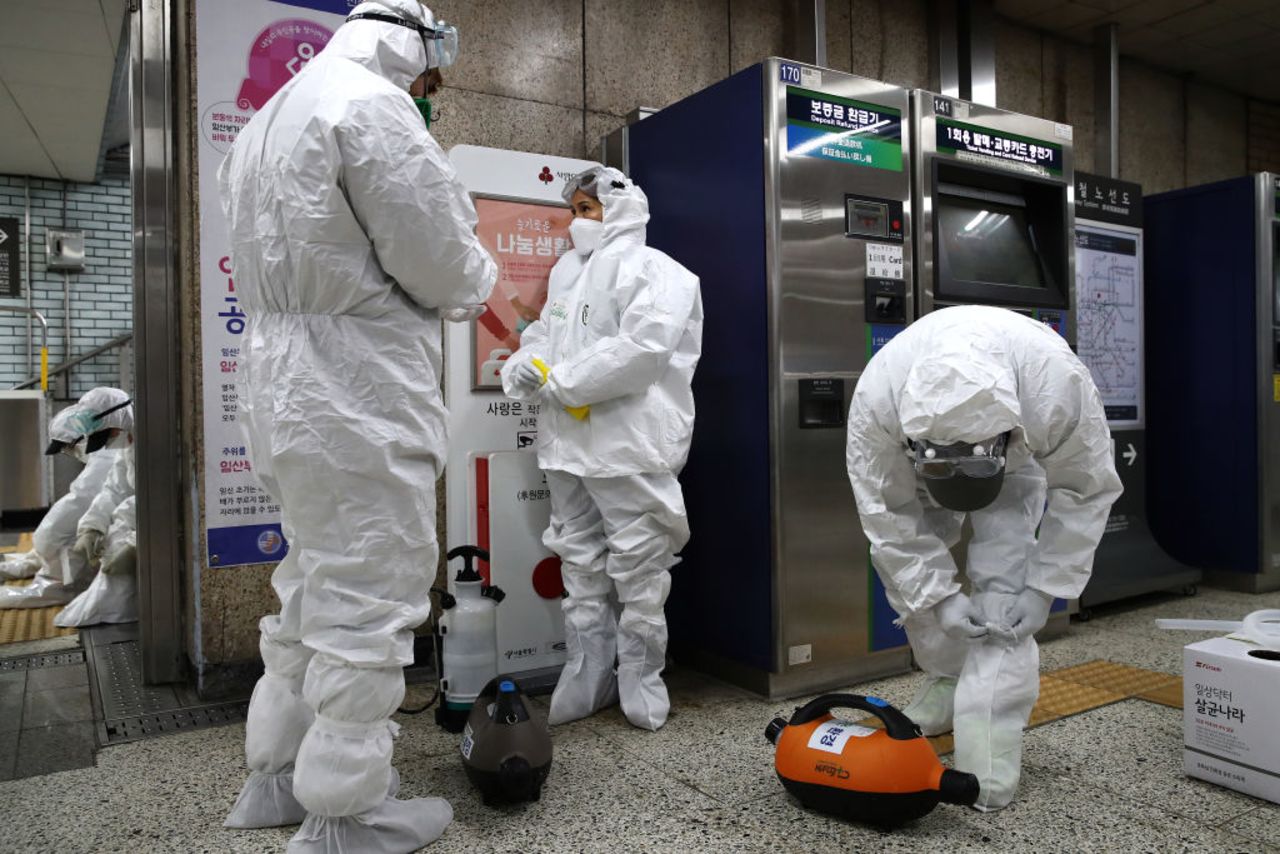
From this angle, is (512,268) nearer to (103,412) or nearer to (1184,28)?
(103,412)

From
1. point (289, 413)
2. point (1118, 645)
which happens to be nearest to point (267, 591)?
point (289, 413)

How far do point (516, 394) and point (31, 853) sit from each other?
5.16ft

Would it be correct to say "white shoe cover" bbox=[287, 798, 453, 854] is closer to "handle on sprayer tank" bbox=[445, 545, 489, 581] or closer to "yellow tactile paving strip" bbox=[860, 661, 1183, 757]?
"handle on sprayer tank" bbox=[445, 545, 489, 581]

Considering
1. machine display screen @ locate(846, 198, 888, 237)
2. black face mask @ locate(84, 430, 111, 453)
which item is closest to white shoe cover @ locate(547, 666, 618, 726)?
machine display screen @ locate(846, 198, 888, 237)

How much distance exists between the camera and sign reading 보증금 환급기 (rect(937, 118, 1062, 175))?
3234 millimetres

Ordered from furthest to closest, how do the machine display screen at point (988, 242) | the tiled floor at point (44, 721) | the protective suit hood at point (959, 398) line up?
1. the machine display screen at point (988, 242)
2. the tiled floor at point (44, 721)
3. the protective suit hood at point (959, 398)

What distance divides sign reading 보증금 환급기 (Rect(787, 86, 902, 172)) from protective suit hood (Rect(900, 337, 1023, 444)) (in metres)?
1.18

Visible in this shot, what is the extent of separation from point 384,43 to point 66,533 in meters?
3.51

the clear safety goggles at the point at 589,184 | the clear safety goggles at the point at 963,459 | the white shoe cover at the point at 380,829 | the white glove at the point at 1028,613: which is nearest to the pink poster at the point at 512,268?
the clear safety goggles at the point at 589,184

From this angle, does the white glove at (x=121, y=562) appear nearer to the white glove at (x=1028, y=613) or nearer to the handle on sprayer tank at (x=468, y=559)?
the handle on sprayer tank at (x=468, y=559)

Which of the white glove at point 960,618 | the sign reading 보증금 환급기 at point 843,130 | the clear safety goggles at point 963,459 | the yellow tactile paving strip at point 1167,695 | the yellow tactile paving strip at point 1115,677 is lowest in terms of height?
the yellow tactile paving strip at point 1115,677

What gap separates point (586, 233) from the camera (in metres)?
2.83

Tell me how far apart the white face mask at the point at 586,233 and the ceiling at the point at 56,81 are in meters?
2.20

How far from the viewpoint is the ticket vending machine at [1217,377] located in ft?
14.4
